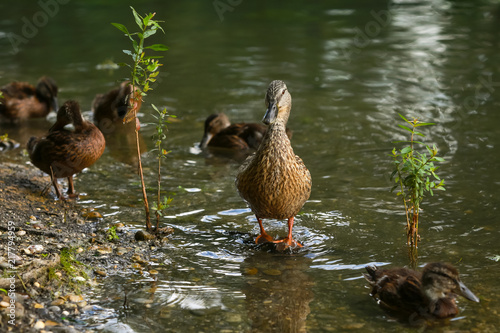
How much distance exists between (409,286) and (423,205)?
7.39 feet

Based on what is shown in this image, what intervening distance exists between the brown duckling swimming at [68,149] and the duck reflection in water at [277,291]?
2.26m

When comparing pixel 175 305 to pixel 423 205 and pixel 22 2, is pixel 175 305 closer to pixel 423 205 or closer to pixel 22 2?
pixel 423 205

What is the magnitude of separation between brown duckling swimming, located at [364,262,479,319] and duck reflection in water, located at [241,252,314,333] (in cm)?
59

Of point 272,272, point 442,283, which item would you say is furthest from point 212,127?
point 442,283

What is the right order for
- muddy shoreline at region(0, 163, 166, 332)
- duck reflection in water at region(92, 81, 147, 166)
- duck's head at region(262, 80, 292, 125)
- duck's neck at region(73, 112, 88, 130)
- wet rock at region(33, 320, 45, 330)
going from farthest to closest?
duck reflection in water at region(92, 81, 147, 166) → duck's neck at region(73, 112, 88, 130) → duck's head at region(262, 80, 292, 125) → muddy shoreline at region(0, 163, 166, 332) → wet rock at region(33, 320, 45, 330)

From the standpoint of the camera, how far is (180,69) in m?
13.2

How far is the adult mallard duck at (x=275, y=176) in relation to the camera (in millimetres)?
5766

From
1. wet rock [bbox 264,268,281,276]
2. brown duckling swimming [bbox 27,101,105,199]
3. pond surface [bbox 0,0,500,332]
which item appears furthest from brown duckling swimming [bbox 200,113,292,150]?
wet rock [bbox 264,268,281,276]

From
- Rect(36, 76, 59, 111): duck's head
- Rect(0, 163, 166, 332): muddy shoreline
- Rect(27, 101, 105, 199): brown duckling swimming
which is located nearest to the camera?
Rect(0, 163, 166, 332): muddy shoreline

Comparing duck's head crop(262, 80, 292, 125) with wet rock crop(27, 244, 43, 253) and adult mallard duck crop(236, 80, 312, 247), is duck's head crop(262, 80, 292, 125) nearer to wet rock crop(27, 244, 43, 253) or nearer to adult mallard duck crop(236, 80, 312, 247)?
adult mallard duck crop(236, 80, 312, 247)

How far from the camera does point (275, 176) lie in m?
5.76

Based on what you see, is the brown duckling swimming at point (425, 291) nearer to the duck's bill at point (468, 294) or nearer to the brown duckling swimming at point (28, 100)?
the duck's bill at point (468, 294)

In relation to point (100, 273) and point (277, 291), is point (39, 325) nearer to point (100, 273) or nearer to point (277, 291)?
point (100, 273)

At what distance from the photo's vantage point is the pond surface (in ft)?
16.4
